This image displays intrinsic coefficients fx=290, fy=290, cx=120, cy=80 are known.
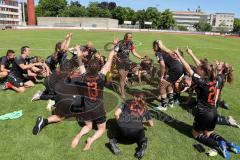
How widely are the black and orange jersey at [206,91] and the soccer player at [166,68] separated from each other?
182cm

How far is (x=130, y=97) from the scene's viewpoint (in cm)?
758

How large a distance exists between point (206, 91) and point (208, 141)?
1208mm

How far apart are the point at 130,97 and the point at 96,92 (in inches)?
47.5

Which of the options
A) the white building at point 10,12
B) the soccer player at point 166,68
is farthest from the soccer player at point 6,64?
the white building at point 10,12

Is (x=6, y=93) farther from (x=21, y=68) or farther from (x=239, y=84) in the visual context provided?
(x=239, y=84)

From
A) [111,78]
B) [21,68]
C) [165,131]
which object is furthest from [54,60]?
[165,131]

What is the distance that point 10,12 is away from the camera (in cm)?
15738

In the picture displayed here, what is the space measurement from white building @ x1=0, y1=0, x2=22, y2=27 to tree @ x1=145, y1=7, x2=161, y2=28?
6424cm

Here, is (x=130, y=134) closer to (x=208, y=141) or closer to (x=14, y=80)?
(x=208, y=141)

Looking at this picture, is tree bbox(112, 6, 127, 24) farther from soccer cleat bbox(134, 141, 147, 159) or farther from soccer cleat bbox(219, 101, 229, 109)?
soccer cleat bbox(134, 141, 147, 159)

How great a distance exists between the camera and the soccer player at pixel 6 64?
1144 centimetres

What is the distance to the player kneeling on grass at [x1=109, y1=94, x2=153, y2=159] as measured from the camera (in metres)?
6.60

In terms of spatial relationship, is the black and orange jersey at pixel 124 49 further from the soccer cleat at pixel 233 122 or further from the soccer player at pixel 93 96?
the soccer cleat at pixel 233 122

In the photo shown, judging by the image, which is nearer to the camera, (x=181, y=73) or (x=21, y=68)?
(x=181, y=73)
